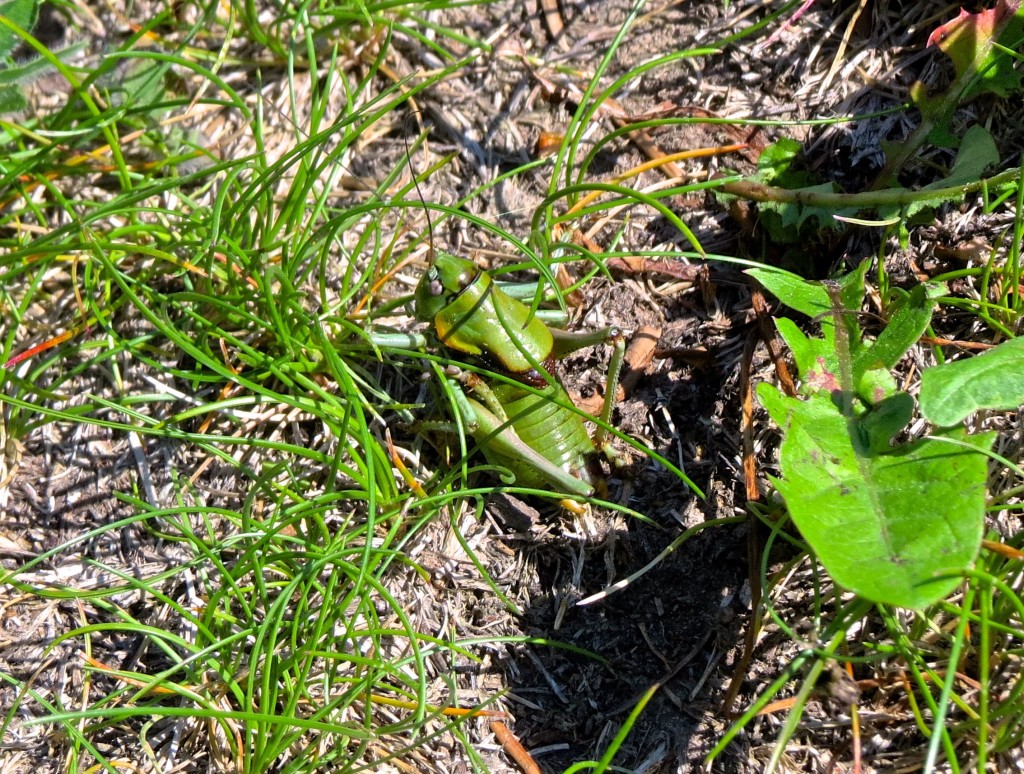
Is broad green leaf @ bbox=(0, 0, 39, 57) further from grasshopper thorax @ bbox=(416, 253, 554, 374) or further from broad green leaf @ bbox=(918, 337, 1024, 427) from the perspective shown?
broad green leaf @ bbox=(918, 337, 1024, 427)

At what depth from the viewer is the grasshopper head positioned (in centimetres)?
260

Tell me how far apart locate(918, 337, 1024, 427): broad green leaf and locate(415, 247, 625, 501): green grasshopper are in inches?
34.6

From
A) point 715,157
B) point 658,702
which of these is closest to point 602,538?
point 658,702

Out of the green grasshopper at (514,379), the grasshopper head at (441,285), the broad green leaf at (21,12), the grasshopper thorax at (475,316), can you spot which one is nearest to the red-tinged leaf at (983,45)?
the green grasshopper at (514,379)

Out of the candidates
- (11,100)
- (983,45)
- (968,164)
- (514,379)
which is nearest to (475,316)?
(514,379)

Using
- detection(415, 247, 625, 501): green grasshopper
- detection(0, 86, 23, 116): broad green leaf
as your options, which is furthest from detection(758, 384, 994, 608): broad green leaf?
detection(0, 86, 23, 116): broad green leaf

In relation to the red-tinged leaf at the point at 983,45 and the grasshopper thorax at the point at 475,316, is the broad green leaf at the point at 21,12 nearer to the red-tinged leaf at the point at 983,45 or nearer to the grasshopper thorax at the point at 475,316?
the grasshopper thorax at the point at 475,316

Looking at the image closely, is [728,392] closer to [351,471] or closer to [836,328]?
[836,328]

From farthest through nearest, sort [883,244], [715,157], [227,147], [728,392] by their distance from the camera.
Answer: [227,147] < [715,157] < [728,392] < [883,244]

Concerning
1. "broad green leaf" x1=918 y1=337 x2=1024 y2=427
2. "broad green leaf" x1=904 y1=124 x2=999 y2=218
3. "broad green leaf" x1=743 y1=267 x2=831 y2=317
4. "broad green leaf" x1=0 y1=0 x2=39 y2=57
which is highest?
"broad green leaf" x1=0 y1=0 x2=39 y2=57

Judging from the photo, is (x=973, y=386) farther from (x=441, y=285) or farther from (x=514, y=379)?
(x=441, y=285)

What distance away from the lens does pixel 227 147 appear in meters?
3.15

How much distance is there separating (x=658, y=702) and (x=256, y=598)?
1.20 metres

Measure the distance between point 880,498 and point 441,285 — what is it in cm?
143
